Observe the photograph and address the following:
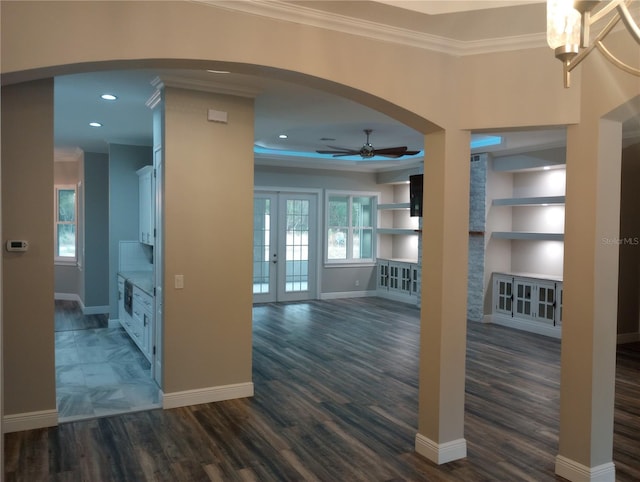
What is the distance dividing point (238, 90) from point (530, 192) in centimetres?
556

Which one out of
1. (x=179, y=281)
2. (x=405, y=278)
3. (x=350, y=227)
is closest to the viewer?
(x=179, y=281)

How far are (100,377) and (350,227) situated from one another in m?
6.54

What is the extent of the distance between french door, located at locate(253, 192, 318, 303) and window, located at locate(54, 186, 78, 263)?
3.59 meters

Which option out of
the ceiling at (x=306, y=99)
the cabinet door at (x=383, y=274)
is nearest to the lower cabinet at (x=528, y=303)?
the ceiling at (x=306, y=99)

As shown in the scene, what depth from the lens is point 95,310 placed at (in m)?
8.66

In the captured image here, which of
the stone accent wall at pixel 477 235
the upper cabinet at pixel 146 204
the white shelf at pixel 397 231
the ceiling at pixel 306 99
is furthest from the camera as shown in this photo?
the white shelf at pixel 397 231

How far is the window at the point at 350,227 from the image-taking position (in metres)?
10.6

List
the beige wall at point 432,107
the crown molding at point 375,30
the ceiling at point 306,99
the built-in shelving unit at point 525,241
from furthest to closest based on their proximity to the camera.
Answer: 1. the built-in shelving unit at point 525,241
2. the ceiling at point 306,99
3. the crown molding at point 375,30
4. the beige wall at point 432,107

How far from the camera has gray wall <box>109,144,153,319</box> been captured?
757cm

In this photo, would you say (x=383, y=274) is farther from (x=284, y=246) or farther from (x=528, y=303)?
(x=528, y=303)

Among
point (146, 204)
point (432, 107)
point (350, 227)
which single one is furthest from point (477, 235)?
point (432, 107)

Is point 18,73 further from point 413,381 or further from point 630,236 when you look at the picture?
point 630,236

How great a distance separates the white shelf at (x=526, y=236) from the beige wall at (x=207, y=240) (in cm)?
474

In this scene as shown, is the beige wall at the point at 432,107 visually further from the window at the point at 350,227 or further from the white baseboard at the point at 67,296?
the window at the point at 350,227
